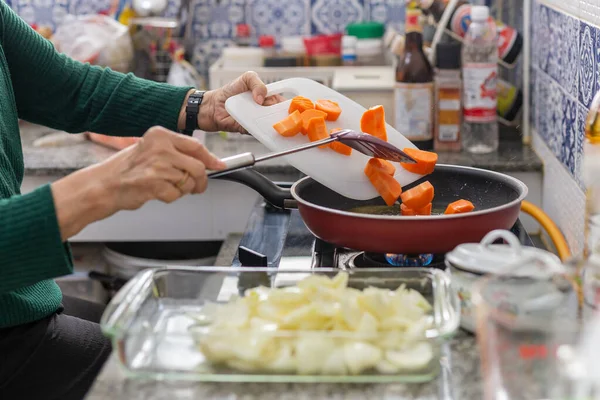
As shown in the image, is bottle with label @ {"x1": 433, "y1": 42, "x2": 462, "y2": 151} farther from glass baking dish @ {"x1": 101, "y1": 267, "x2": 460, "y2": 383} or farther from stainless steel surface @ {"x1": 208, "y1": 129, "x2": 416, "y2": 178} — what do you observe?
glass baking dish @ {"x1": 101, "y1": 267, "x2": 460, "y2": 383}

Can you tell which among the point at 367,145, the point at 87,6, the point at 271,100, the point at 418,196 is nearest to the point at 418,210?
the point at 418,196

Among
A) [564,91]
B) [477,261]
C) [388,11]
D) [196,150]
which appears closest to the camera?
[477,261]

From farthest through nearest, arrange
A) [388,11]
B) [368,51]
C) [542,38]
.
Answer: [388,11]
[368,51]
[542,38]

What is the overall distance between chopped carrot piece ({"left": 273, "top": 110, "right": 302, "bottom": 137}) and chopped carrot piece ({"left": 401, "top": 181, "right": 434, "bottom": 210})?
0.20 meters

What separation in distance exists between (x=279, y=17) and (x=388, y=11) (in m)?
0.35

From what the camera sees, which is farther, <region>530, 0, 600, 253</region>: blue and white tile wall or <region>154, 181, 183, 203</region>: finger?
<region>530, 0, 600, 253</region>: blue and white tile wall

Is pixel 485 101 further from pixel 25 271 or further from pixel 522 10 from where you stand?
pixel 25 271

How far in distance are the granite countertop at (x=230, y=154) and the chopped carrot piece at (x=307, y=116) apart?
0.68m

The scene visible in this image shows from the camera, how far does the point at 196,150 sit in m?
1.06

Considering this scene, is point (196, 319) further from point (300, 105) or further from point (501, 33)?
point (501, 33)

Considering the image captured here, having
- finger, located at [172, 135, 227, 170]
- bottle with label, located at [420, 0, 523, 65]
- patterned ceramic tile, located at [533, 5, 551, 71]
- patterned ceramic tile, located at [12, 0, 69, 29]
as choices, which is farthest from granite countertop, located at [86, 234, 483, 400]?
patterned ceramic tile, located at [12, 0, 69, 29]

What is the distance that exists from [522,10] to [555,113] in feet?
1.70

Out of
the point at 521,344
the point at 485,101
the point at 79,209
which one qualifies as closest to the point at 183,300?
the point at 79,209

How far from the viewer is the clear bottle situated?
2.03m
